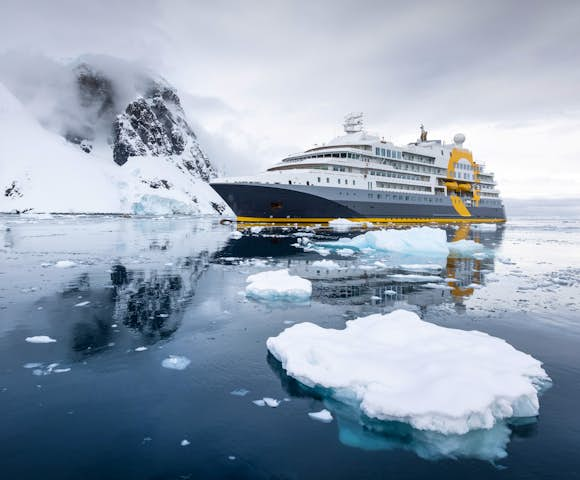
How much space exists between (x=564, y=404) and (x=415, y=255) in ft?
49.1

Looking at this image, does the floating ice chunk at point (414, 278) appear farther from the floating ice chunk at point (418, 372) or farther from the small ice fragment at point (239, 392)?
the small ice fragment at point (239, 392)

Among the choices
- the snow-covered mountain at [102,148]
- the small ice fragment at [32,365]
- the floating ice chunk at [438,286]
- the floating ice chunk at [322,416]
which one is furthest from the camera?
the snow-covered mountain at [102,148]

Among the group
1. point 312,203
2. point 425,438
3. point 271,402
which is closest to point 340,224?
point 312,203

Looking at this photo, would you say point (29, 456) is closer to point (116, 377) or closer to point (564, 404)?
point (116, 377)

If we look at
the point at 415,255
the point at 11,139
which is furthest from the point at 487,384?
the point at 11,139

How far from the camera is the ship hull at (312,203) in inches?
1342

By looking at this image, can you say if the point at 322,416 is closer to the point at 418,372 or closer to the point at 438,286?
the point at 418,372

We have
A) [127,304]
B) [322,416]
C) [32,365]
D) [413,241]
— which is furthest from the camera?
[413,241]

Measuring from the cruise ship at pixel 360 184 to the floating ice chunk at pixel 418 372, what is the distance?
28.2 m

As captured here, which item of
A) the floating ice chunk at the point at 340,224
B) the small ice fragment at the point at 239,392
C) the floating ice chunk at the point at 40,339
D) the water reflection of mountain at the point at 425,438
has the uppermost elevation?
the floating ice chunk at the point at 340,224

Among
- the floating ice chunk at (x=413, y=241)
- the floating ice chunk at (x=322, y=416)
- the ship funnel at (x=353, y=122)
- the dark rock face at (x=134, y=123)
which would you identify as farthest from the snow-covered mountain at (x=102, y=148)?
the floating ice chunk at (x=322, y=416)

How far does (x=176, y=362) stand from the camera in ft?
17.4

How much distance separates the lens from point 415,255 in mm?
18875

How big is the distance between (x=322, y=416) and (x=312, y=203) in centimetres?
3149
